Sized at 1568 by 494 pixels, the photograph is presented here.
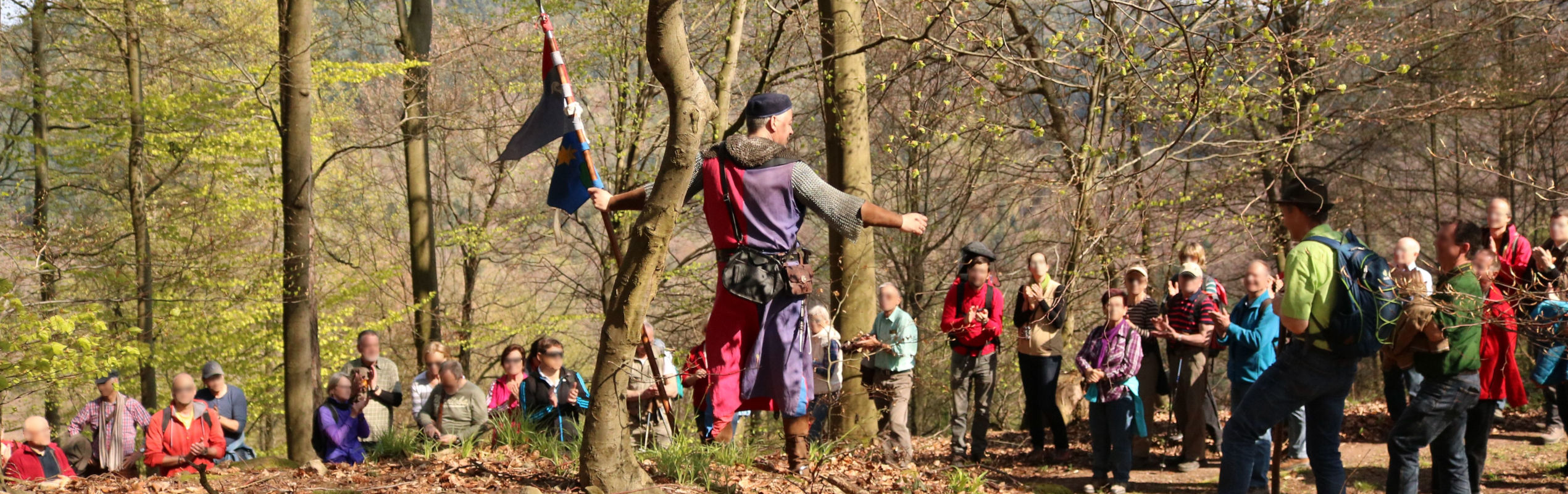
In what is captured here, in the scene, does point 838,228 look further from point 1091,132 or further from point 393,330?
point 393,330

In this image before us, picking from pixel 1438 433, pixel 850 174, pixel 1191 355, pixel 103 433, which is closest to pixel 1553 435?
pixel 1191 355

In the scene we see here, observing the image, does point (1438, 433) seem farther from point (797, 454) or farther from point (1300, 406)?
point (797, 454)

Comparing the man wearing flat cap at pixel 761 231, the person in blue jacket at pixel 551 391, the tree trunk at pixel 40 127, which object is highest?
the tree trunk at pixel 40 127

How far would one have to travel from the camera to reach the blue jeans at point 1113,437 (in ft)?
24.5

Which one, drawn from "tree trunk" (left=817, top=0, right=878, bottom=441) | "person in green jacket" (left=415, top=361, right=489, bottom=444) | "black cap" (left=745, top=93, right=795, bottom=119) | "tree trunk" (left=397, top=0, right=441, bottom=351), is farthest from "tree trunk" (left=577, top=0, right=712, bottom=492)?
"tree trunk" (left=397, top=0, right=441, bottom=351)

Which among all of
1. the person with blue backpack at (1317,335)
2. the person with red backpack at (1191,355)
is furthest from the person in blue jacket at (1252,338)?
the person with blue backpack at (1317,335)

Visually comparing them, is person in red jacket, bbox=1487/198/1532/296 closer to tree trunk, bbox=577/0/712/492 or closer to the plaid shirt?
tree trunk, bbox=577/0/712/492

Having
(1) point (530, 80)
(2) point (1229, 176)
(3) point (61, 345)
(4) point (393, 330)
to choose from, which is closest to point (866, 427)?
(3) point (61, 345)

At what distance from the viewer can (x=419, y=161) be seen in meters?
16.0

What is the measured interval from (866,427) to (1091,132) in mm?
3299

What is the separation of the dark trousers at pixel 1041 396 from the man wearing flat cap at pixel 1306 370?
3.10 meters

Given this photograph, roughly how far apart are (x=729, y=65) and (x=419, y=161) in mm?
10033

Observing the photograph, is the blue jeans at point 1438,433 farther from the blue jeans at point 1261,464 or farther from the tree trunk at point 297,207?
the tree trunk at point 297,207

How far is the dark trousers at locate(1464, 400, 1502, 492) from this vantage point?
20.0ft
